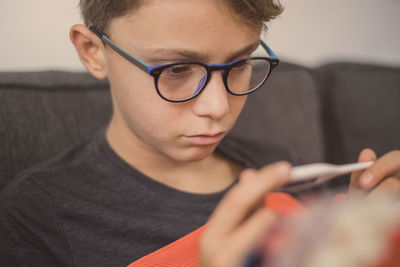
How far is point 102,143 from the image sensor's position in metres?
0.86

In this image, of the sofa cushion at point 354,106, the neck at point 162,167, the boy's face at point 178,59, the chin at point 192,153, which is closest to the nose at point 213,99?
the boy's face at point 178,59

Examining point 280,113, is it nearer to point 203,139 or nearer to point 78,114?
point 203,139

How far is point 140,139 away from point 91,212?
0.72ft

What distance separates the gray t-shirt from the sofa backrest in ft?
0.31

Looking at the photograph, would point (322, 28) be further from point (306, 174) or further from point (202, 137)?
point (306, 174)

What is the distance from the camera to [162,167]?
89 cm

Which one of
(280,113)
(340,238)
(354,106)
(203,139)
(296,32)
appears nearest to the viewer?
(340,238)

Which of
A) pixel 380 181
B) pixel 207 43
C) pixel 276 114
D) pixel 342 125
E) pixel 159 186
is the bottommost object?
pixel 342 125

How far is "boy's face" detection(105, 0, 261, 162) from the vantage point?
627 mm

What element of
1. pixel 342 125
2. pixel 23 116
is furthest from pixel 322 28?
pixel 23 116

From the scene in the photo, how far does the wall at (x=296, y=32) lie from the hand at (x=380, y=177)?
0.59 metres

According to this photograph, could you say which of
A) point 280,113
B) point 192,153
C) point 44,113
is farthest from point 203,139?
point 280,113

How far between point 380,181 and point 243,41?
15.2 inches

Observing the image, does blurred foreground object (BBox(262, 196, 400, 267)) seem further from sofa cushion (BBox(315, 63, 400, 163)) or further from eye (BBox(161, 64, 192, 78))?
sofa cushion (BBox(315, 63, 400, 163))
